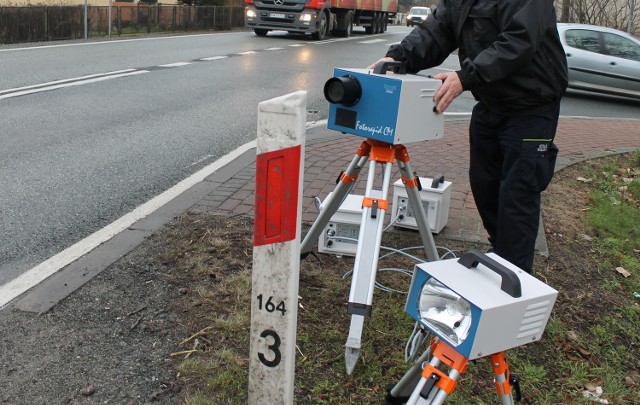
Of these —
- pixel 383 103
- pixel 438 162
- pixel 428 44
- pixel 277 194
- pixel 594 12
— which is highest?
pixel 594 12

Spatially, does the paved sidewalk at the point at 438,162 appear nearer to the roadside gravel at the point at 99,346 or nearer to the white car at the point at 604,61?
the roadside gravel at the point at 99,346

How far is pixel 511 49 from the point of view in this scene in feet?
10.3

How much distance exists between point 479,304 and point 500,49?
146 cm

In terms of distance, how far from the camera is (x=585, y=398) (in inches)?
126

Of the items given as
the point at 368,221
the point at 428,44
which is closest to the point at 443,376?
the point at 368,221

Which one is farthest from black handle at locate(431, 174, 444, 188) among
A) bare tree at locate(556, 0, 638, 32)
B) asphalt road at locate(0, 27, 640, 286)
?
bare tree at locate(556, 0, 638, 32)

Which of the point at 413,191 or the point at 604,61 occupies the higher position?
the point at 604,61

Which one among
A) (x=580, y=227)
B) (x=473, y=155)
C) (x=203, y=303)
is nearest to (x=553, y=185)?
(x=580, y=227)

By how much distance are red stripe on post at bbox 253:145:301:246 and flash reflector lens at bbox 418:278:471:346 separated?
51 centimetres

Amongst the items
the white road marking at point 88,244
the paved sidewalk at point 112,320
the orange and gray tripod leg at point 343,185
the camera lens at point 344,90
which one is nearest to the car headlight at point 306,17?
the white road marking at point 88,244

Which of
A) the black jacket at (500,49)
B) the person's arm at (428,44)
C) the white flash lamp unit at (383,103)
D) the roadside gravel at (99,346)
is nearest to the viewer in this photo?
the roadside gravel at (99,346)

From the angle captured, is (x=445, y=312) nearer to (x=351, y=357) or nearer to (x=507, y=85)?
(x=351, y=357)

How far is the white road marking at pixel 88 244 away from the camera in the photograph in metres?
3.89

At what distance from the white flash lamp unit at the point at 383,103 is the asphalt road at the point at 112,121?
6.73ft
